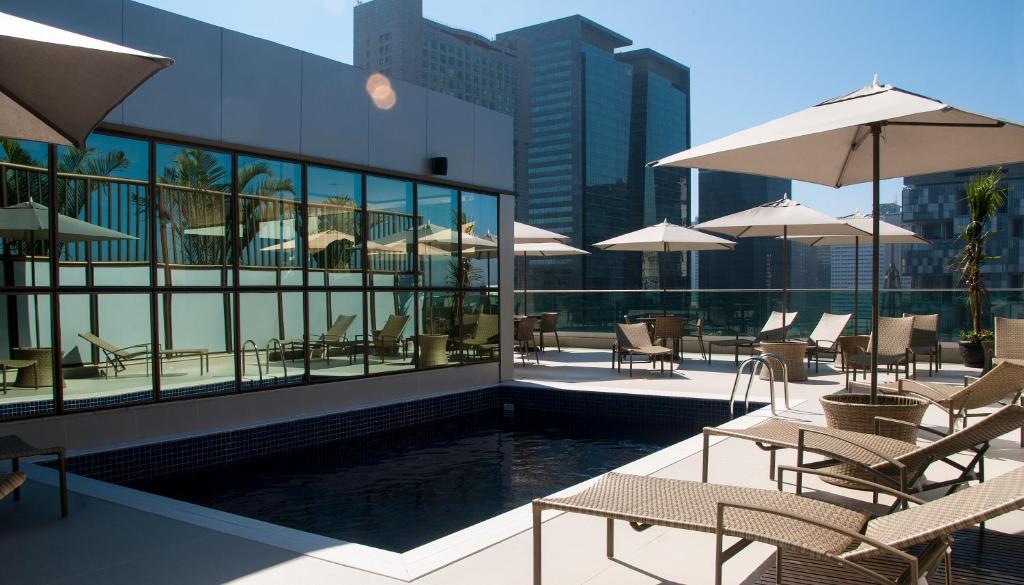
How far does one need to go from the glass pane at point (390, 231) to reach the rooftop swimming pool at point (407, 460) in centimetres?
142

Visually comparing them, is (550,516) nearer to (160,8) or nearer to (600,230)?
(160,8)

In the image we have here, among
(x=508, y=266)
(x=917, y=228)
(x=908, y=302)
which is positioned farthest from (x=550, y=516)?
(x=917, y=228)

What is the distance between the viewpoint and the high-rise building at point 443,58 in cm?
7406

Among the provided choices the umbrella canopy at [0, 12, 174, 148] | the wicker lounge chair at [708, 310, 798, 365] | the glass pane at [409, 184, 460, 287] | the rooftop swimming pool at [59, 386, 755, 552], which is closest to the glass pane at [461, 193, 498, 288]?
the glass pane at [409, 184, 460, 287]

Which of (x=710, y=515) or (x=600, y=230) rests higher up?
(x=600, y=230)

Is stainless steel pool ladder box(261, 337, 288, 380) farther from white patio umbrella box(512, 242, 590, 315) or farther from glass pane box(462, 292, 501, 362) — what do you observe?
white patio umbrella box(512, 242, 590, 315)

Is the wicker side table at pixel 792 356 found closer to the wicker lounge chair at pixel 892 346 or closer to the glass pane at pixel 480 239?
the wicker lounge chair at pixel 892 346

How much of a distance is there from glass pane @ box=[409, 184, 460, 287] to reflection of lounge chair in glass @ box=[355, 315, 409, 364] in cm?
56

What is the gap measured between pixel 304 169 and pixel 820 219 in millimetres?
6304

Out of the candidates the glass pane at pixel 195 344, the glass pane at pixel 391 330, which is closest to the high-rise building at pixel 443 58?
the glass pane at pixel 391 330

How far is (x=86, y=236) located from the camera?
586 cm

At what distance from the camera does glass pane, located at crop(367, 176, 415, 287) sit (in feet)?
26.8

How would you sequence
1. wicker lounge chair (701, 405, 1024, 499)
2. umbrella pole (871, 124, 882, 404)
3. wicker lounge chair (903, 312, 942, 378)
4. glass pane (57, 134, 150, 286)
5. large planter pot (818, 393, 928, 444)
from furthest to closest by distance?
wicker lounge chair (903, 312, 942, 378), glass pane (57, 134, 150, 286), umbrella pole (871, 124, 882, 404), large planter pot (818, 393, 928, 444), wicker lounge chair (701, 405, 1024, 499)

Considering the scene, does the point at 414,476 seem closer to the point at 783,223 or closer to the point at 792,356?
the point at 792,356
